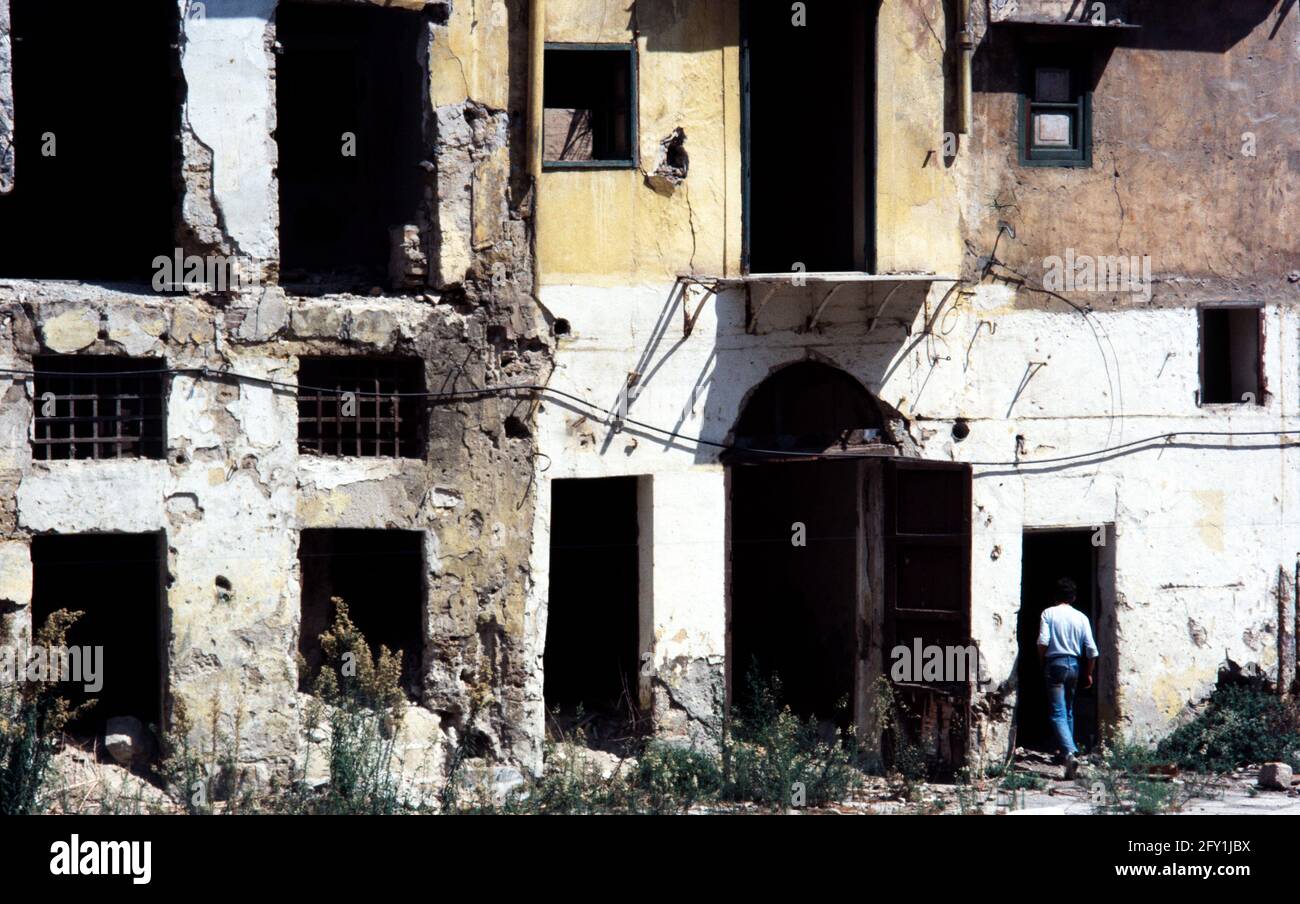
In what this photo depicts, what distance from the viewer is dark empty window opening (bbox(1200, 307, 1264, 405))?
15.6 metres

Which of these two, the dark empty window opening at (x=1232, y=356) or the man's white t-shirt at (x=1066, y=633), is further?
the dark empty window opening at (x=1232, y=356)

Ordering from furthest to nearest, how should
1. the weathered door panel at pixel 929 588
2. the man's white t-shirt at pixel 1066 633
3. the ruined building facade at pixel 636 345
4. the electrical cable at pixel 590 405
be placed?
the man's white t-shirt at pixel 1066 633, the weathered door panel at pixel 929 588, the ruined building facade at pixel 636 345, the electrical cable at pixel 590 405

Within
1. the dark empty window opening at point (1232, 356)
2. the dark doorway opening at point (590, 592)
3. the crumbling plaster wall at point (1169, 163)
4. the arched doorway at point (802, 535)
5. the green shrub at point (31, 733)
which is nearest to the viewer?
the green shrub at point (31, 733)

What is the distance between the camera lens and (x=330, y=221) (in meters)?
16.3

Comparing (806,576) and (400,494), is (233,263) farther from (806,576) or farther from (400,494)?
(806,576)

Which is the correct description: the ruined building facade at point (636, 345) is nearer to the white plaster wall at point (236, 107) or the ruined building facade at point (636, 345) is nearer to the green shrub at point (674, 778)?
the white plaster wall at point (236, 107)

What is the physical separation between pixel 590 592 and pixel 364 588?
7.83 ft

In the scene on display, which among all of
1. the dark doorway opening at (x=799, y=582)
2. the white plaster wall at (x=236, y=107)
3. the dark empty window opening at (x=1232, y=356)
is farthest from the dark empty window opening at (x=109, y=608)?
the dark empty window opening at (x=1232, y=356)

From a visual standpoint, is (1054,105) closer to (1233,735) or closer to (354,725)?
(1233,735)

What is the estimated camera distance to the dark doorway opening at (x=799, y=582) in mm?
15891

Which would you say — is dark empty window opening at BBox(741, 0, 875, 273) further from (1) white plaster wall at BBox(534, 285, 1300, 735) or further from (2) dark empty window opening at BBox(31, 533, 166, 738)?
(2) dark empty window opening at BBox(31, 533, 166, 738)

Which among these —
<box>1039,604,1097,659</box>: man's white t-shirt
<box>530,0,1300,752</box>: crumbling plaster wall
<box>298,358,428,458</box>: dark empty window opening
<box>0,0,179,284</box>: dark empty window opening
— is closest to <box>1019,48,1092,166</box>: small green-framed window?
<box>530,0,1300,752</box>: crumbling plaster wall

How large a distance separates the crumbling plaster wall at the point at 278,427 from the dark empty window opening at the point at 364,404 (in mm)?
232

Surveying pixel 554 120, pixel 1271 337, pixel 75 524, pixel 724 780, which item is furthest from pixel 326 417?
pixel 1271 337
